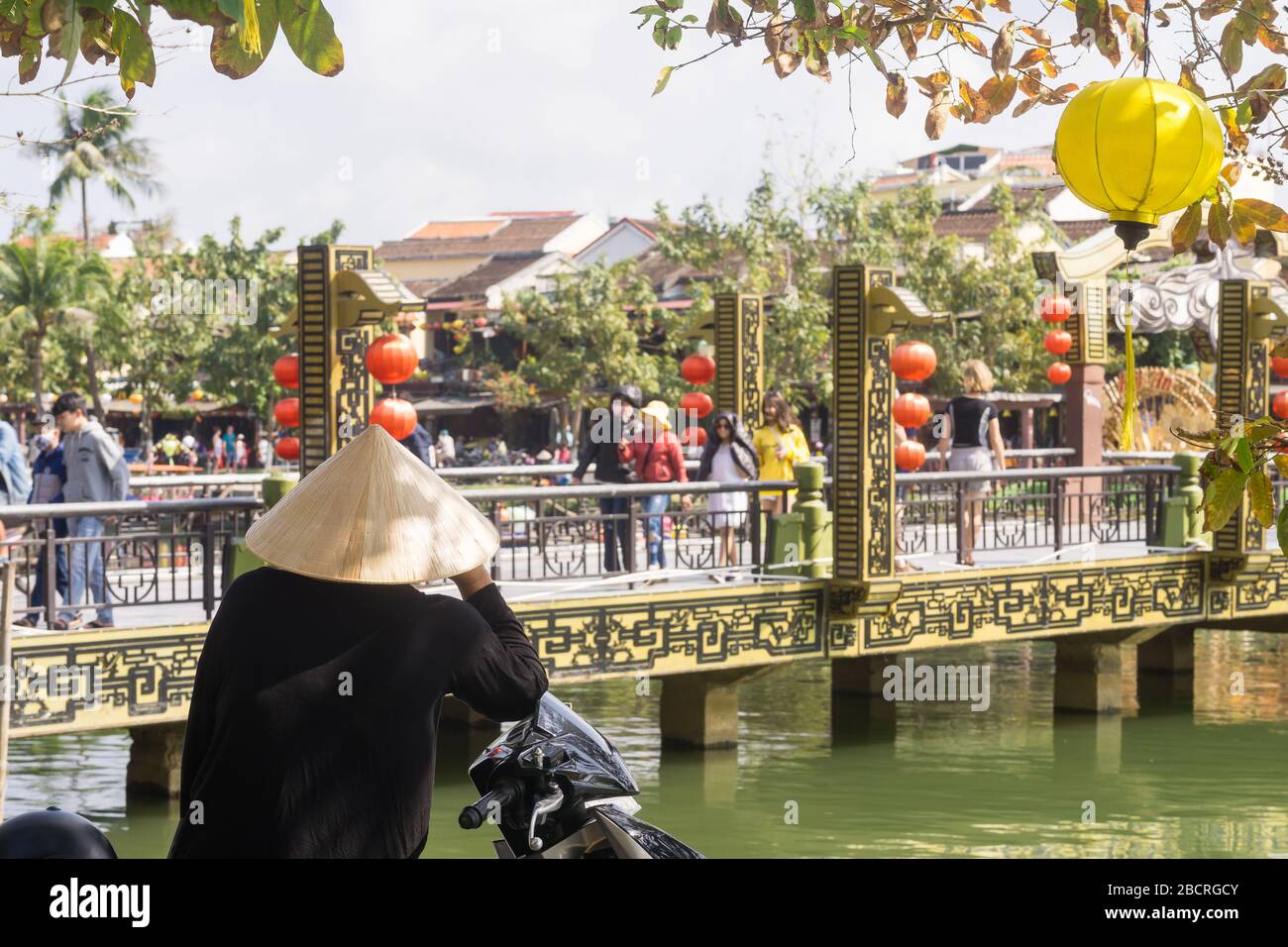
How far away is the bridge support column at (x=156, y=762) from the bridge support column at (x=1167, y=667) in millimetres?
8477

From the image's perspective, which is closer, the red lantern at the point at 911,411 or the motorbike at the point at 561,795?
the motorbike at the point at 561,795

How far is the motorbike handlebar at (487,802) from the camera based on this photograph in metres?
3.37

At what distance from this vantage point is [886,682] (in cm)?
1407

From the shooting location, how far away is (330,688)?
3.10m

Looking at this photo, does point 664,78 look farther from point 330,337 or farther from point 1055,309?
point 1055,309

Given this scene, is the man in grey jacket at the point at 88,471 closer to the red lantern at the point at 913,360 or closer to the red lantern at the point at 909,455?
the red lantern at the point at 913,360

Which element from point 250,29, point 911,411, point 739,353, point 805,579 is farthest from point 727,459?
point 250,29

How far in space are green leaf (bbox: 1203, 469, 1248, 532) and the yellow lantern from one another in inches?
29.7

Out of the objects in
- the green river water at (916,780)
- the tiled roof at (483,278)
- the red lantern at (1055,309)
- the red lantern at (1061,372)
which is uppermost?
the tiled roof at (483,278)

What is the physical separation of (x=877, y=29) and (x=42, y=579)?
6.67 metres

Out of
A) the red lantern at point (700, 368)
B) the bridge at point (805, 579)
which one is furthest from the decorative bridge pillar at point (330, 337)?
the red lantern at point (700, 368)

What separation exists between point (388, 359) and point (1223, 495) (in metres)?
7.17

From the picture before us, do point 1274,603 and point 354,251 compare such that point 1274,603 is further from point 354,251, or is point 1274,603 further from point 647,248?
point 647,248

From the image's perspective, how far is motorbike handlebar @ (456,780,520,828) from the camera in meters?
3.37
